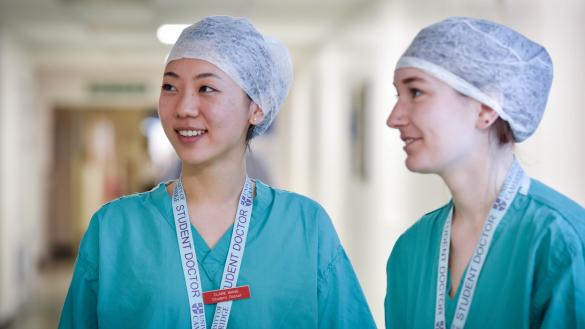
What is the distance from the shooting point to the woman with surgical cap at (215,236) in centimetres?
174

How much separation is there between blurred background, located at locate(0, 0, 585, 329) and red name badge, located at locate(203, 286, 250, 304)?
1053 mm

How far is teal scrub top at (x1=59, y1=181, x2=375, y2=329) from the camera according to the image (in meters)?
1.74

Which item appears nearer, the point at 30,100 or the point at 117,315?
the point at 117,315

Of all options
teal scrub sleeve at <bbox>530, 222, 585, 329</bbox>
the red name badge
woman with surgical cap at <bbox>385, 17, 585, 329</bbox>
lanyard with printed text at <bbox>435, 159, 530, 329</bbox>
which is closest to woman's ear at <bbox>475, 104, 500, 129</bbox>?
woman with surgical cap at <bbox>385, 17, 585, 329</bbox>

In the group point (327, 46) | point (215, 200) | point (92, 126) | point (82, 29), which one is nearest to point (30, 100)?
point (82, 29)

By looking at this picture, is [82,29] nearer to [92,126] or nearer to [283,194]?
[283,194]

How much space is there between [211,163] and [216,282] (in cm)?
30

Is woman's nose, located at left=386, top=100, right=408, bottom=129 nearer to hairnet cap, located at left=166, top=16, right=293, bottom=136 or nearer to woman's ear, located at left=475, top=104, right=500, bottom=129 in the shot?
woman's ear, located at left=475, top=104, right=500, bottom=129

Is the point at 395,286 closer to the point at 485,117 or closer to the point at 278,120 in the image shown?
the point at 485,117

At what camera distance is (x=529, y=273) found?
4.90ft

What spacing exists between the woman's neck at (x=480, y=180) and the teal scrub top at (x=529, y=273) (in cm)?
6

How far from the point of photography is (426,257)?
5.82 feet

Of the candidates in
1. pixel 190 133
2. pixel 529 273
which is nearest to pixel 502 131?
pixel 529 273

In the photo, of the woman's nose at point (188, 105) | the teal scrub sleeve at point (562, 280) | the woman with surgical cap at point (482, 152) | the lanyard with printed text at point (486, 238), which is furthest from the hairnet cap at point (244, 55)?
the teal scrub sleeve at point (562, 280)
